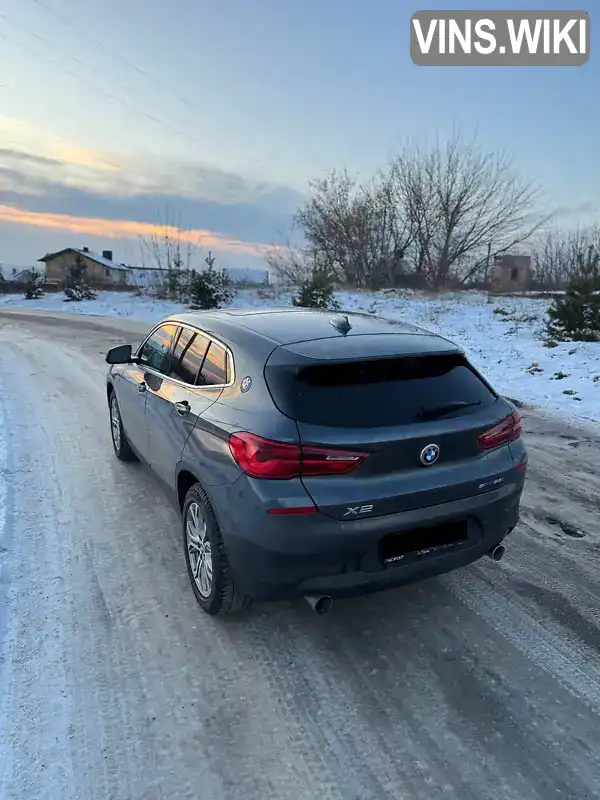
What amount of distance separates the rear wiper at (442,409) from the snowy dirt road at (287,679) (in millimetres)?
1189

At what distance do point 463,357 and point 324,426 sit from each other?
3.79 feet

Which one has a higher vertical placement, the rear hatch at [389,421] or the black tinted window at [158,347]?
the black tinted window at [158,347]

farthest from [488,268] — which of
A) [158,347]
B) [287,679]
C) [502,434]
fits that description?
[287,679]

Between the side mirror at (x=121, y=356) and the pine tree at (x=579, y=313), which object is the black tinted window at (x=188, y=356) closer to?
the side mirror at (x=121, y=356)

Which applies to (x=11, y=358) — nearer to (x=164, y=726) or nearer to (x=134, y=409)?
(x=134, y=409)

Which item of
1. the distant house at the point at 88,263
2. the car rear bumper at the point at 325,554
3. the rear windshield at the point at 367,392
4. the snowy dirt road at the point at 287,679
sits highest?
the distant house at the point at 88,263

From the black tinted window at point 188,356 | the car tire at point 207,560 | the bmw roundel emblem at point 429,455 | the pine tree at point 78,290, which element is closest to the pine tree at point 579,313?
the black tinted window at point 188,356

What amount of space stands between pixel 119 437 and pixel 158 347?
1.40 m

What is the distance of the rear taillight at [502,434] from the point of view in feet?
9.73

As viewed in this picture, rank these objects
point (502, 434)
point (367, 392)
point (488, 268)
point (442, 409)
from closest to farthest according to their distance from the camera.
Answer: point (367, 392) < point (442, 409) < point (502, 434) < point (488, 268)

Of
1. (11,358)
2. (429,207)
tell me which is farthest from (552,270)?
(11,358)

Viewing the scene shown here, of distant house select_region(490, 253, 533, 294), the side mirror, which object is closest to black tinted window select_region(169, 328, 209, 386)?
the side mirror

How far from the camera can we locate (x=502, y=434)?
10.1 ft

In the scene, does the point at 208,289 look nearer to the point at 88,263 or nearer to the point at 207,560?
the point at 207,560
